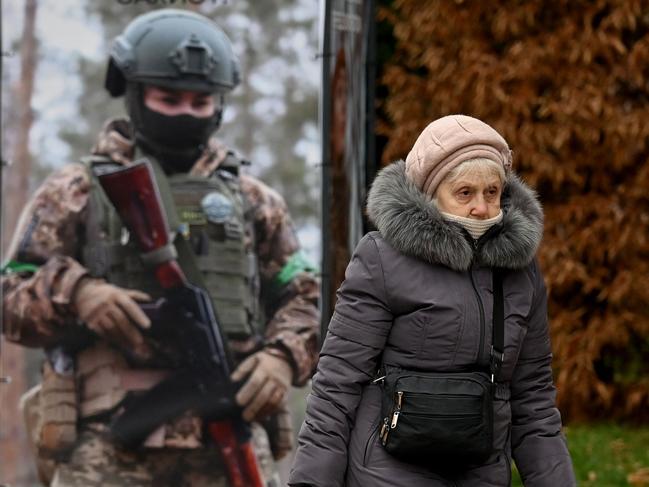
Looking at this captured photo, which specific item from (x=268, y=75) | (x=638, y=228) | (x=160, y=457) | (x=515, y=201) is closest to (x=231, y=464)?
(x=160, y=457)

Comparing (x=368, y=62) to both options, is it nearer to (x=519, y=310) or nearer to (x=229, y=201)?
(x=229, y=201)

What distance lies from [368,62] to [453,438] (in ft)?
12.5

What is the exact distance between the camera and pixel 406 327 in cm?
333

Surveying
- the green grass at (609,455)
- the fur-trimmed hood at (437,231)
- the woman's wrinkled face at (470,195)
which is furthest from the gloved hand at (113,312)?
the woman's wrinkled face at (470,195)

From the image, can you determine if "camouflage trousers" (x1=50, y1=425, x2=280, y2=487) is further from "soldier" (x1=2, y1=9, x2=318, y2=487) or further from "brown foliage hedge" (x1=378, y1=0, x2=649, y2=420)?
"brown foliage hedge" (x1=378, y1=0, x2=649, y2=420)

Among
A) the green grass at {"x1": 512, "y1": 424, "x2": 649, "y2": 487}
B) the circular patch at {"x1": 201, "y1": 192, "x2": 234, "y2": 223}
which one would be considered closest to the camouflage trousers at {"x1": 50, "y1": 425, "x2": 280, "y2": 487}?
the circular patch at {"x1": 201, "y1": 192, "x2": 234, "y2": 223}

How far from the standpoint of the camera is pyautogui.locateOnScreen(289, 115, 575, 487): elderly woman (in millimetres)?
3301

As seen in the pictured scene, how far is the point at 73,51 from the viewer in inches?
242

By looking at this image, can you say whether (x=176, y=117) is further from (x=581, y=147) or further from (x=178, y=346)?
(x=581, y=147)

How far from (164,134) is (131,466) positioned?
60.8 inches

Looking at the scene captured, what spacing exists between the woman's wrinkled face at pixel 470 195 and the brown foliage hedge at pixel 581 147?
5.39 m

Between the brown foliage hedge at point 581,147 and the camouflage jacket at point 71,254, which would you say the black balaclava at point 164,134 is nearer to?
the camouflage jacket at point 71,254

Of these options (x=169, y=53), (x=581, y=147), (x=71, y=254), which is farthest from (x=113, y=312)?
(x=581, y=147)

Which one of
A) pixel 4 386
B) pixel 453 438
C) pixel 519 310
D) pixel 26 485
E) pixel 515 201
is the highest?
pixel 515 201
